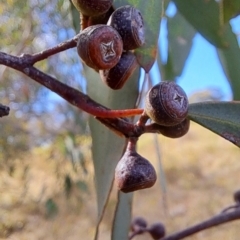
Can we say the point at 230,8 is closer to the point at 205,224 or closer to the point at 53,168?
the point at 205,224

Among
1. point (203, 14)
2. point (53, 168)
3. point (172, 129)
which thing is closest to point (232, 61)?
point (203, 14)

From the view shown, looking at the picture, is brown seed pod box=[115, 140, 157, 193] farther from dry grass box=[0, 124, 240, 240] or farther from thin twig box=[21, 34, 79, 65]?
dry grass box=[0, 124, 240, 240]

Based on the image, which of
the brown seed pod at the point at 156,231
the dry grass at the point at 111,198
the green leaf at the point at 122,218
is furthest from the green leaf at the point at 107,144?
the dry grass at the point at 111,198

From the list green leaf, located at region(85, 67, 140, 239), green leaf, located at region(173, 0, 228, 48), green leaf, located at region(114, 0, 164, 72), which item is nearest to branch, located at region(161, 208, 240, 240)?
green leaf, located at region(85, 67, 140, 239)

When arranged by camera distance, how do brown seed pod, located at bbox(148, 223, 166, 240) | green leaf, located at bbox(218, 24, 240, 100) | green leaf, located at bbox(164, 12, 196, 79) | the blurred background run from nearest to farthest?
green leaf, located at bbox(218, 24, 240, 100) → brown seed pod, located at bbox(148, 223, 166, 240) → green leaf, located at bbox(164, 12, 196, 79) → the blurred background

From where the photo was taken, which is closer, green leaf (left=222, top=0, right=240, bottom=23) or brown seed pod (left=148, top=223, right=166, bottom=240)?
green leaf (left=222, top=0, right=240, bottom=23)

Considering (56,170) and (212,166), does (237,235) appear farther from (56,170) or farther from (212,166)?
(212,166)

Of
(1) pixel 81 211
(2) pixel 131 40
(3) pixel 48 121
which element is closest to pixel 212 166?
(1) pixel 81 211
